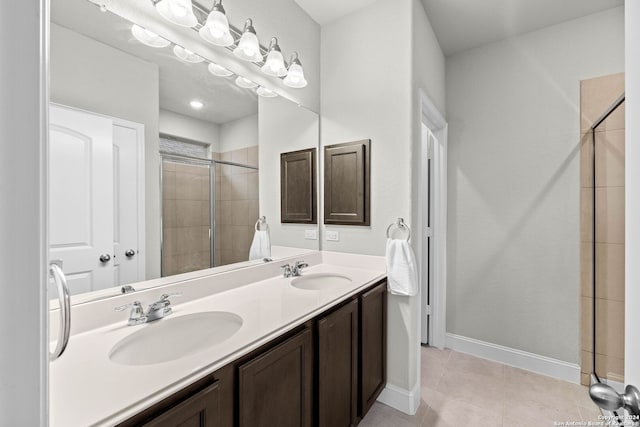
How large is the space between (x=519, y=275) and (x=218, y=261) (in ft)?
7.60

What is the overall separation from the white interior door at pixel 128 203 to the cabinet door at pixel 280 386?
0.66 m

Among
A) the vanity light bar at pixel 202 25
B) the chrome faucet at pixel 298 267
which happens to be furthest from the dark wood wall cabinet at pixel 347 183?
the vanity light bar at pixel 202 25

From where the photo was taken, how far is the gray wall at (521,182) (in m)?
2.11

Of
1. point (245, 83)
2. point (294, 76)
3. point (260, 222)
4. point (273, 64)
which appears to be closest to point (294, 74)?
point (294, 76)

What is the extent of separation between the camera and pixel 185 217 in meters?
1.36

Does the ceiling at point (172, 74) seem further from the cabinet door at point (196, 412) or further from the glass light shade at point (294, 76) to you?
the cabinet door at point (196, 412)

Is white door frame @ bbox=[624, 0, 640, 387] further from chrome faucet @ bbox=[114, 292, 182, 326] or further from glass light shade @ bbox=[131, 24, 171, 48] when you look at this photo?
glass light shade @ bbox=[131, 24, 171, 48]

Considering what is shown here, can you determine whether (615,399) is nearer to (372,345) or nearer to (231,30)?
(372,345)

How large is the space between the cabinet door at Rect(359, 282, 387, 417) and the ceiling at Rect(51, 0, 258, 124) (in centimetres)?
130

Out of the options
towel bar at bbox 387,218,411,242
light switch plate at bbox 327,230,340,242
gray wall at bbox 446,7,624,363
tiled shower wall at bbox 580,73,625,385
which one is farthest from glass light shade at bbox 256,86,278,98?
tiled shower wall at bbox 580,73,625,385

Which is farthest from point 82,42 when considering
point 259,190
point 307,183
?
point 307,183

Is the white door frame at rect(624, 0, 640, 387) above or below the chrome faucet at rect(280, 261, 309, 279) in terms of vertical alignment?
above

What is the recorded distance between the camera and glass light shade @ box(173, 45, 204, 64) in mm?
1315

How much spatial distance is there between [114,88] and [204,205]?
59 centimetres
